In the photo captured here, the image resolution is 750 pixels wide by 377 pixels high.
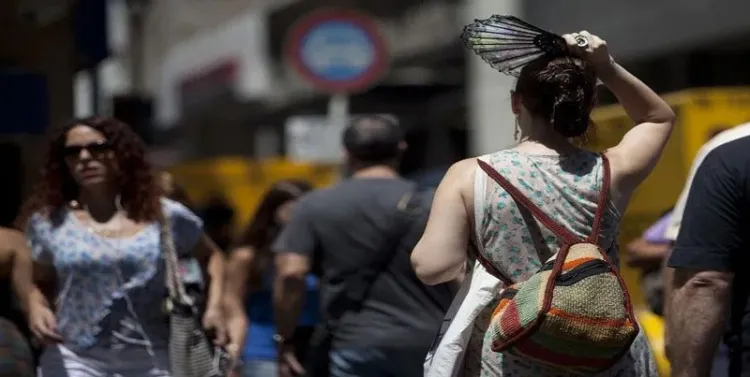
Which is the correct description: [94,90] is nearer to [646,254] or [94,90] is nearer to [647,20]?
[646,254]

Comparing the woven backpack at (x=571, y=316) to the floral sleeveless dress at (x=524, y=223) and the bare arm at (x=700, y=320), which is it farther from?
the bare arm at (x=700, y=320)

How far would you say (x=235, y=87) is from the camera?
110ft

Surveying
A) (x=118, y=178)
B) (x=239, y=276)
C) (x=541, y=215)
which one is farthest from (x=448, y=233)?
(x=239, y=276)

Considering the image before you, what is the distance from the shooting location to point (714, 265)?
15.1 feet

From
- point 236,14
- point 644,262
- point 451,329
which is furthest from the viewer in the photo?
point 236,14

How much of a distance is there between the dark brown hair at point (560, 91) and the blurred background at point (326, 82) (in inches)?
13.9

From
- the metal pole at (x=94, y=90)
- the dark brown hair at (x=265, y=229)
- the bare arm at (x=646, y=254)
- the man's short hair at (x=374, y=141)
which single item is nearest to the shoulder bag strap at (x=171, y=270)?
the man's short hair at (x=374, y=141)

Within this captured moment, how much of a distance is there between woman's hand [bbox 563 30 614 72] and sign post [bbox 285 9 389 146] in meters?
9.03

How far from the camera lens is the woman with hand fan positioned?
155 inches

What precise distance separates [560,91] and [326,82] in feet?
30.4

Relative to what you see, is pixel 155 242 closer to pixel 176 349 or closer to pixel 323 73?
pixel 176 349

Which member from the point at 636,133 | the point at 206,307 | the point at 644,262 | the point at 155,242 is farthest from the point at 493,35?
the point at 644,262

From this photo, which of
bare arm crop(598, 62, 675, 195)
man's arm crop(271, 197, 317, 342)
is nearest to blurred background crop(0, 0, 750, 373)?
bare arm crop(598, 62, 675, 195)

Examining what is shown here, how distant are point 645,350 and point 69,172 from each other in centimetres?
254
